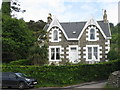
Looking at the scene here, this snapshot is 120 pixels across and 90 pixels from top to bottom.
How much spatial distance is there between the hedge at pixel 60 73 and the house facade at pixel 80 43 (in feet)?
27.8

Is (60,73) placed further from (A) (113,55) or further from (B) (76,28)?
(B) (76,28)

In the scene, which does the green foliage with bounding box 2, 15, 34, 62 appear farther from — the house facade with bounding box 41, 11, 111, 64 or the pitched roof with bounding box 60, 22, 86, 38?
the pitched roof with bounding box 60, 22, 86, 38

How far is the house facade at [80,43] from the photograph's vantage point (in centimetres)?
3281

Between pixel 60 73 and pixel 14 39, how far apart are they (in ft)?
38.9

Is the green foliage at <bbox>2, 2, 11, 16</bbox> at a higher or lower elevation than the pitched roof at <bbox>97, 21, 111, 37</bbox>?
higher

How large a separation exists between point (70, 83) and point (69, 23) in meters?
16.4

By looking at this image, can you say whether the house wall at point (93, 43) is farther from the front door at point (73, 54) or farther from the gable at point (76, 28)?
the front door at point (73, 54)

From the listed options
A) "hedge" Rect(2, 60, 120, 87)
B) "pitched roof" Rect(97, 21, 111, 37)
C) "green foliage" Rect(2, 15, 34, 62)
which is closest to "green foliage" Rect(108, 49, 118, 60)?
"pitched roof" Rect(97, 21, 111, 37)

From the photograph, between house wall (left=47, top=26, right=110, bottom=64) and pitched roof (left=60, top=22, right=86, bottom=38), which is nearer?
house wall (left=47, top=26, right=110, bottom=64)

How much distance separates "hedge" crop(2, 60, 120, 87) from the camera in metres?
22.0

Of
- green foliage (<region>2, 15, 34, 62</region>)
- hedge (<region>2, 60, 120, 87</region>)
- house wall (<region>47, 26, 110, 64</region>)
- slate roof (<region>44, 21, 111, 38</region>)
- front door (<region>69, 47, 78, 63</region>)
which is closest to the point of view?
hedge (<region>2, 60, 120, 87</region>)

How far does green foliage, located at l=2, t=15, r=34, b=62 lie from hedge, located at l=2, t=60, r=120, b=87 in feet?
23.7

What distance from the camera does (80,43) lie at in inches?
1307

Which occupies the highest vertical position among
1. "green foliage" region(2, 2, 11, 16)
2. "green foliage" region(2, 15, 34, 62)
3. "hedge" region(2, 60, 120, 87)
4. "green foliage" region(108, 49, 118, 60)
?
"green foliage" region(2, 2, 11, 16)
